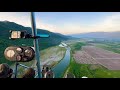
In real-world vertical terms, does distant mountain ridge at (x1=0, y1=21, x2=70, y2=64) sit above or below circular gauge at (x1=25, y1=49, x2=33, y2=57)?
above

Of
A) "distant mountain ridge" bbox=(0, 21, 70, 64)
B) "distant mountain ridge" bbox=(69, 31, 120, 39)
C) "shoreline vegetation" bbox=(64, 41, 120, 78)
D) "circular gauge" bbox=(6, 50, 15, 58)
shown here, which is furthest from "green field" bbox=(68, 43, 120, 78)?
"circular gauge" bbox=(6, 50, 15, 58)

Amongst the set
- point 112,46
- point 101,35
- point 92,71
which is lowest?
point 92,71

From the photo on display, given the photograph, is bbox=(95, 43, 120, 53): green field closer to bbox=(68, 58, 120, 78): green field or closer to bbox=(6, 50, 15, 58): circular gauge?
bbox=(68, 58, 120, 78): green field

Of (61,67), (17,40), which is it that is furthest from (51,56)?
(17,40)

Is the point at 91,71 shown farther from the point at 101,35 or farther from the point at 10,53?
the point at 10,53

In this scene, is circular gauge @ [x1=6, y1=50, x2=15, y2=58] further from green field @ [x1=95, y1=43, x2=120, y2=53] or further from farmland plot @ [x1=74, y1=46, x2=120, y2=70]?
green field @ [x1=95, y1=43, x2=120, y2=53]

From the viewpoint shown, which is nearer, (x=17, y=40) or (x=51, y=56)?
(x=17, y=40)

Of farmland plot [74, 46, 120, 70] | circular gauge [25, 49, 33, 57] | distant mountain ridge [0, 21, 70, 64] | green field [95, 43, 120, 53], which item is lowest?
farmland plot [74, 46, 120, 70]

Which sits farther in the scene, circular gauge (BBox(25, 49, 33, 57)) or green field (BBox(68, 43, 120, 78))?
green field (BBox(68, 43, 120, 78))

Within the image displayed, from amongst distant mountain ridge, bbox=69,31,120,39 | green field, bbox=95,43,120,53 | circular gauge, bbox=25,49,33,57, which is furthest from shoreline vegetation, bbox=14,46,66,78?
green field, bbox=95,43,120,53
